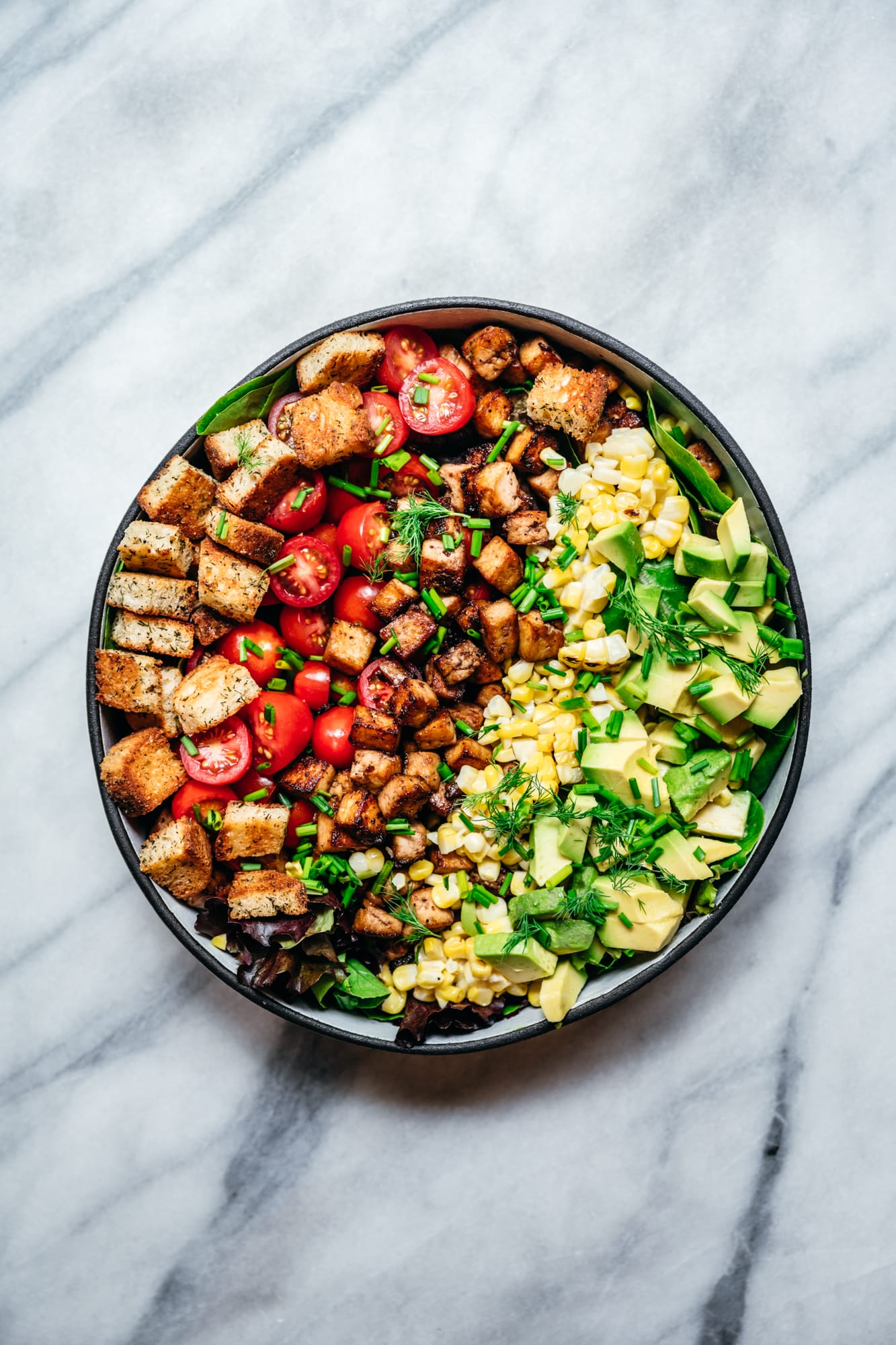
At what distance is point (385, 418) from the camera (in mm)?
2748

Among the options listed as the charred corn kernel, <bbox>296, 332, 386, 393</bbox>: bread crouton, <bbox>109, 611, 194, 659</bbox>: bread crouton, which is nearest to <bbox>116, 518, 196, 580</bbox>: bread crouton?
<bbox>109, 611, 194, 659</bbox>: bread crouton

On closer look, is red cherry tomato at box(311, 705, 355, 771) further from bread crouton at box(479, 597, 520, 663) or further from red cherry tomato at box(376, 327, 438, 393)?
red cherry tomato at box(376, 327, 438, 393)

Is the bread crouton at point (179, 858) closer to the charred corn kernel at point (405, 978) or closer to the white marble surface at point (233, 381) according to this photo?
the white marble surface at point (233, 381)

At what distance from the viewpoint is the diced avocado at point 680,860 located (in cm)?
260

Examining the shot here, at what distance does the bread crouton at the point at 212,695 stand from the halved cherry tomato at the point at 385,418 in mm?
750

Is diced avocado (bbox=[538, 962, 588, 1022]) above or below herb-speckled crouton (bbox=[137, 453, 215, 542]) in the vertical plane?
below

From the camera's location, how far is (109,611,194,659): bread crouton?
272 cm

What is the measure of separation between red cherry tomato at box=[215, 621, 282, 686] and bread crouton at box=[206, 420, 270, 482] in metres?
0.45

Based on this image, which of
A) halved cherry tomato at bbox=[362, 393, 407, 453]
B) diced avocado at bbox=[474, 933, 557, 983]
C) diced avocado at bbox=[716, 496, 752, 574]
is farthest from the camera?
halved cherry tomato at bbox=[362, 393, 407, 453]

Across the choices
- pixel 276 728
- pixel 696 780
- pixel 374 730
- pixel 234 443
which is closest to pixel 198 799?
pixel 276 728

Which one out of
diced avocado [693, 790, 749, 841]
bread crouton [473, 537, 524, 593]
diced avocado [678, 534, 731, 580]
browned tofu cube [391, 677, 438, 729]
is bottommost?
diced avocado [693, 790, 749, 841]

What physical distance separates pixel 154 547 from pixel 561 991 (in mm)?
1633

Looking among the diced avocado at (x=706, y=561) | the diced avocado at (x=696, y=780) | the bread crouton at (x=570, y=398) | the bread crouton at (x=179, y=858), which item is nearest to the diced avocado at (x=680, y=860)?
the diced avocado at (x=696, y=780)

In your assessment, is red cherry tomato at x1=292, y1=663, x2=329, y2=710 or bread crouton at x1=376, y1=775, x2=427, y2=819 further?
red cherry tomato at x1=292, y1=663, x2=329, y2=710
